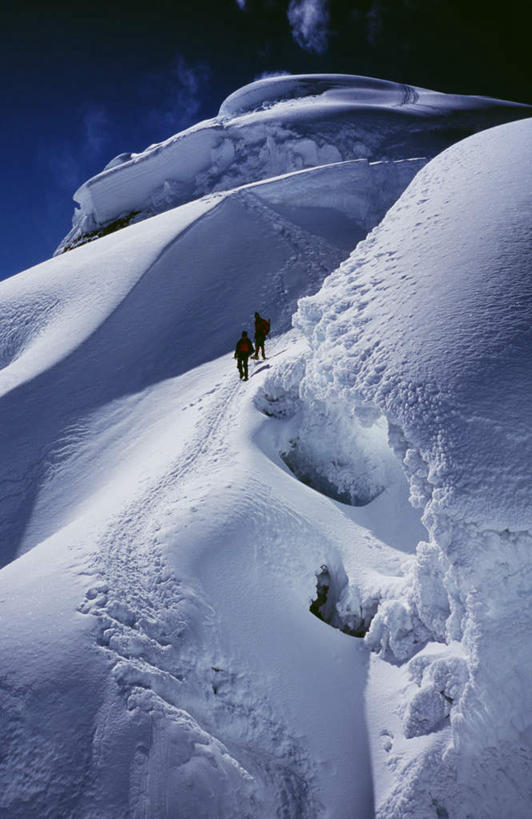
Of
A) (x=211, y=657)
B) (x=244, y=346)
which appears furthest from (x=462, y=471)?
(x=244, y=346)

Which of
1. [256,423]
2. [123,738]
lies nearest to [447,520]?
[123,738]

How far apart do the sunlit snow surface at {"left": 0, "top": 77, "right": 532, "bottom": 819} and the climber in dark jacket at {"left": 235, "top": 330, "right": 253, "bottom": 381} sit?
3.06ft

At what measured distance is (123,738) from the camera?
475cm

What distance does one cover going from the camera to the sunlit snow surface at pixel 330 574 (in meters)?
4.75

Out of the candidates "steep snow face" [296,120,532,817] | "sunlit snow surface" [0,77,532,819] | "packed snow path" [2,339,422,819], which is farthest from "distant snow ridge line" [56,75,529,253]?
"packed snow path" [2,339,422,819]

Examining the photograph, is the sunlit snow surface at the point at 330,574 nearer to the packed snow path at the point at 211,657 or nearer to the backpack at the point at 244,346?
the packed snow path at the point at 211,657

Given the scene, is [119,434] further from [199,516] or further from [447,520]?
[447,520]

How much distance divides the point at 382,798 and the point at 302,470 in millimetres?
5096

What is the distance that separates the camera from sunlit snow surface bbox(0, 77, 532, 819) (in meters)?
4.75

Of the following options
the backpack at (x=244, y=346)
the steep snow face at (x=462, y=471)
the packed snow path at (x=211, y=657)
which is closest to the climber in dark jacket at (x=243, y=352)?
the backpack at (x=244, y=346)

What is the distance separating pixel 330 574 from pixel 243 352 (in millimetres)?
5644

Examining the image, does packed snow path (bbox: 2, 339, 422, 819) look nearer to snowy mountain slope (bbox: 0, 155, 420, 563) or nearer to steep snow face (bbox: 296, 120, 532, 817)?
steep snow face (bbox: 296, 120, 532, 817)

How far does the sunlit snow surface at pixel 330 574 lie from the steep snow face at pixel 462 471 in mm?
23

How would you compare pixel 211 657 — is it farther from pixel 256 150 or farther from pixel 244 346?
pixel 256 150
